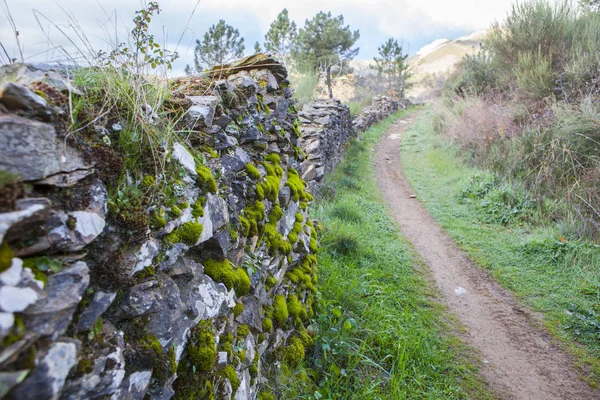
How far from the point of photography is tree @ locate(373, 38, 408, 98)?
1341 inches

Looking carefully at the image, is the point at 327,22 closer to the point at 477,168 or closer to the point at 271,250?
the point at 477,168

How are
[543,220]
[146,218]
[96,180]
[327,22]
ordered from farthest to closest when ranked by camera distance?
[327,22]
[543,220]
[146,218]
[96,180]

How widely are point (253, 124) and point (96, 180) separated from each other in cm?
202

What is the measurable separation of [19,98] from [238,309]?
182cm

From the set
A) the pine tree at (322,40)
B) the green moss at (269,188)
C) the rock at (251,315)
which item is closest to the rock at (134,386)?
the rock at (251,315)

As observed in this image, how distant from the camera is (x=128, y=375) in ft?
4.95

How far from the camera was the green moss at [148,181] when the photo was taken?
5.99 ft

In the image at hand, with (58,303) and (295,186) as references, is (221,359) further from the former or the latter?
(295,186)

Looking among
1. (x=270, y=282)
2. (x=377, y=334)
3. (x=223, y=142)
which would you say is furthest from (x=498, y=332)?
(x=223, y=142)

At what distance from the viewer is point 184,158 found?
2174mm

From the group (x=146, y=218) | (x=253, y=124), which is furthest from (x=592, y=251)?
(x=146, y=218)

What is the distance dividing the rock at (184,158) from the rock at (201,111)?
0.26 meters

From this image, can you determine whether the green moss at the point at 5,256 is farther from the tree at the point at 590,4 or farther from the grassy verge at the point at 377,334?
the tree at the point at 590,4

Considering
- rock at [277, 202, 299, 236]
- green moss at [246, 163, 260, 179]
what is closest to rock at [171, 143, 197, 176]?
green moss at [246, 163, 260, 179]
